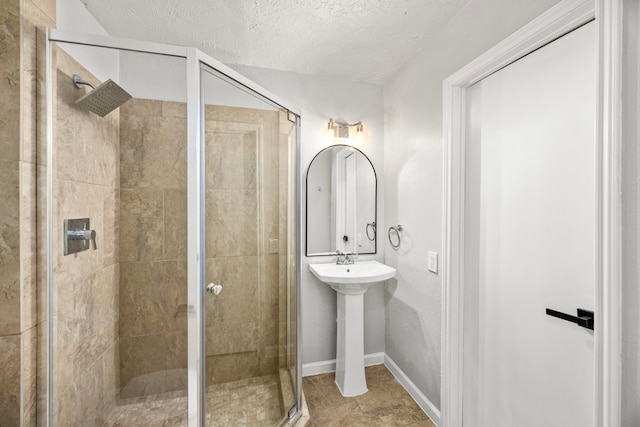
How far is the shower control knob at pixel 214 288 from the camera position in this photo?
1286 millimetres

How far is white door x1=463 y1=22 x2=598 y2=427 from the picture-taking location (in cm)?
104

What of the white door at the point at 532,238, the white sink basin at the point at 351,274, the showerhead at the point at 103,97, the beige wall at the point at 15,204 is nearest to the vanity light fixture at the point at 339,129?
the white door at the point at 532,238

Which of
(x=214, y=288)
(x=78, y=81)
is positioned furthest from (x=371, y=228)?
(x=78, y=81)

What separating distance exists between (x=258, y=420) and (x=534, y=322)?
1.42m

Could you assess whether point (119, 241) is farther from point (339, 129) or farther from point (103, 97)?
point (339, 129)

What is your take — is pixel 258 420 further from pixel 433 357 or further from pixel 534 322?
pixel 534 322

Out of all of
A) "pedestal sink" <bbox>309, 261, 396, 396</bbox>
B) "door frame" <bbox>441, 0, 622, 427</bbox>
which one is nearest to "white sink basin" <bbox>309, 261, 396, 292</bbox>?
"pedestal sink" <bbox>309, 261, 396, 396</bbox>

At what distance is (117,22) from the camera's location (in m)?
1.63

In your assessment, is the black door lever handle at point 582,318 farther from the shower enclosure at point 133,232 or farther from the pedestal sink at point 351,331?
the shower enclosure at point 133,232

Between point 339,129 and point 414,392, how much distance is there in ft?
6.52

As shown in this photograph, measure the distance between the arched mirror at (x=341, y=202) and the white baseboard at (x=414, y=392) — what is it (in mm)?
913

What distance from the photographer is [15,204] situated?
108cm

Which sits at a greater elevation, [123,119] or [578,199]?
[123,119]

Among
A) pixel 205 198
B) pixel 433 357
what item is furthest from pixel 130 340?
pixel 433 357
